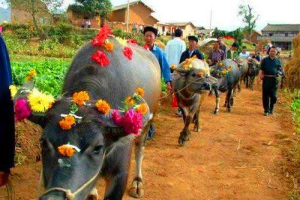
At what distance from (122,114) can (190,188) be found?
9.21 ft

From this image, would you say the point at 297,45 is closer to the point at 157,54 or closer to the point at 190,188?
the point at 157,54

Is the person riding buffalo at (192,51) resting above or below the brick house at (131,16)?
below

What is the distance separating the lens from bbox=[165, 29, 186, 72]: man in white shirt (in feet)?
29.6

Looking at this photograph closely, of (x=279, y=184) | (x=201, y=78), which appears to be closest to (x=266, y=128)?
(x=201, y=78)

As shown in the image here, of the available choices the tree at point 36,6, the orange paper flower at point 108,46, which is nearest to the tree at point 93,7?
the tree at point 36,6

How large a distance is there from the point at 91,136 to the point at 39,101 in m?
0.45

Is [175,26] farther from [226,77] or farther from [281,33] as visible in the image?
[226,77]

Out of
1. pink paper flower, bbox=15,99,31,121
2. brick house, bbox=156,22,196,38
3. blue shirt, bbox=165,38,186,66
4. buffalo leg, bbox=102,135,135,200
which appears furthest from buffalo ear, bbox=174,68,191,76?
brick house, bbox=156,22,196,38

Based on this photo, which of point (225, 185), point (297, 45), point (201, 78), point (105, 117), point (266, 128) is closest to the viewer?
point (105, 117)

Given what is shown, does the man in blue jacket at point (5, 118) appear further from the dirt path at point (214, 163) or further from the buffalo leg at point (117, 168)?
the dirt path at point (214, 163)

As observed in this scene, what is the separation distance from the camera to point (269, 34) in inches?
2896

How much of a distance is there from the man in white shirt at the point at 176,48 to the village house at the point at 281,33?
64.4m

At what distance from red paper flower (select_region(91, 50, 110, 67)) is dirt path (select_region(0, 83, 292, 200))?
197 centimetres

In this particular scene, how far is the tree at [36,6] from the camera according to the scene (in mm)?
30414
